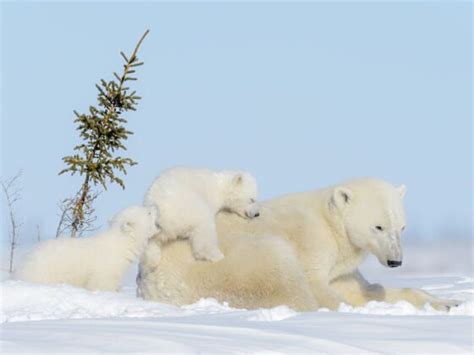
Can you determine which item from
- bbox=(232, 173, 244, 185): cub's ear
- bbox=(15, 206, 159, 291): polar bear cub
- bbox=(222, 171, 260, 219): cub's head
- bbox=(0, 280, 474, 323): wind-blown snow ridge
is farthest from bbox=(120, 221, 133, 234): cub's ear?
bbox=(0, 280, 474, 323): wind-blown snow ridge

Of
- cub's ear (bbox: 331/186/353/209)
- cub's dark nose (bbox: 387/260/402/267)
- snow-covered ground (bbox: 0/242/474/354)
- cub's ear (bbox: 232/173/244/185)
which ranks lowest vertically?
snow-covered ground (bbox: 0/242/474/354)

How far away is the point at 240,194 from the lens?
8391 millimetres

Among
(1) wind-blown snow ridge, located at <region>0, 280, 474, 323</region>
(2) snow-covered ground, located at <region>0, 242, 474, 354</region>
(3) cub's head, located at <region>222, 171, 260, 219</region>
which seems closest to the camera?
(2) snow-covered ground, located at <region>0, 242, 474, 354</region>

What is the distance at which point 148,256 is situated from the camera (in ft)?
24.5

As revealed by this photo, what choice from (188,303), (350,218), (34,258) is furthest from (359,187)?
(34,258)

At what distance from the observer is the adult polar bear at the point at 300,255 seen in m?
7.24

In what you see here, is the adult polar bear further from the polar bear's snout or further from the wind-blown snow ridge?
the wind-blown snow ridge

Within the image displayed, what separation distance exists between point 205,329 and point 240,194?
383 centimetres

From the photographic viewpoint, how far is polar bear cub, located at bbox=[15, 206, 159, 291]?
807 cm

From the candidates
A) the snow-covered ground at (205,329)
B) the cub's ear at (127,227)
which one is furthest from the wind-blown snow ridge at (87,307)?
the cub's ear at (127,227)

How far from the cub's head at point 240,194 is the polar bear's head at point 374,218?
0.73 metres

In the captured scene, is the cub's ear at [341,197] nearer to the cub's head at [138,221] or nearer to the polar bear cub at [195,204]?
the polar bear cub at [195,204]

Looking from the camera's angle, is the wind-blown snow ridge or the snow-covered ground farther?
the wind-blown snow ridge

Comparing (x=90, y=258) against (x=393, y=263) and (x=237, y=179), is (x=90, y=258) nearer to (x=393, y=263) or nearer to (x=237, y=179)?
(x=237, y=179)
